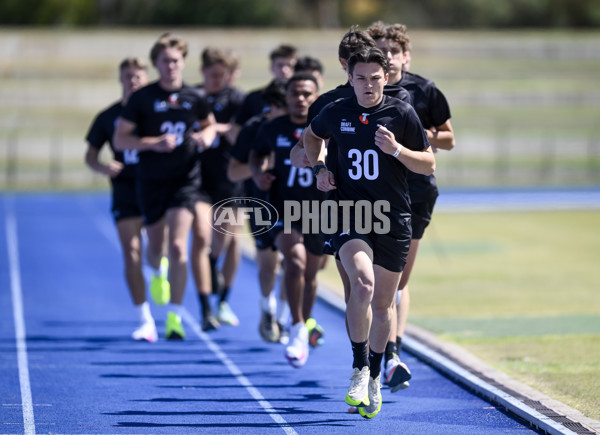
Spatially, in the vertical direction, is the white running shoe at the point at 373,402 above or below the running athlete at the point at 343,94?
below

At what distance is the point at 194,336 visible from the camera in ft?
31.5

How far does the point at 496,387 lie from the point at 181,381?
223 centimetres

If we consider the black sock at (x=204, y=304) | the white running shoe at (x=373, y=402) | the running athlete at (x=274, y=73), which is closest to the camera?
the white running shoe at (x=373, y=402)

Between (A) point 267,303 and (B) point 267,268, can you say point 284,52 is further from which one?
(A) point 267,303

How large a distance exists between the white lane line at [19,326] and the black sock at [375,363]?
2.03 m

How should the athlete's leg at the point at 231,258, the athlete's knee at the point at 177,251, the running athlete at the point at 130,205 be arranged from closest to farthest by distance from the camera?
the athlete's knee at the point at 177,251 → the running athlete at the point at 130,205 → the athlete's leg at the point at 231,258

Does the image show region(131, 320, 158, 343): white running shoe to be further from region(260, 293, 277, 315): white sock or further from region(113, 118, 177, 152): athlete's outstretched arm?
region(113, 118, 177, 152): athlete's outstretched arm

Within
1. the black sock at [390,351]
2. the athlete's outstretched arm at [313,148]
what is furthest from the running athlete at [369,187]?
the black sock at [390,351]

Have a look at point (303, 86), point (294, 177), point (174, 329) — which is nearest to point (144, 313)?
point (174, 329)

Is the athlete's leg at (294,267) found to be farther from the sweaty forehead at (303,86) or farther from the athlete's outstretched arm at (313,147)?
the athlete's outstretched arm at (313,147)

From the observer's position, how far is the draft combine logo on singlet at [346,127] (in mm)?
6273

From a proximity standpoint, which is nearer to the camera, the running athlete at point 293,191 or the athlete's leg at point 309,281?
the running athlete at point 293,191

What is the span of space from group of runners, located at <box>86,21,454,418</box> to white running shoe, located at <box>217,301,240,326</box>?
0.02 meters

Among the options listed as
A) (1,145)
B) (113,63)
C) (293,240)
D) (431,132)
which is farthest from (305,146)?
(113,63)
